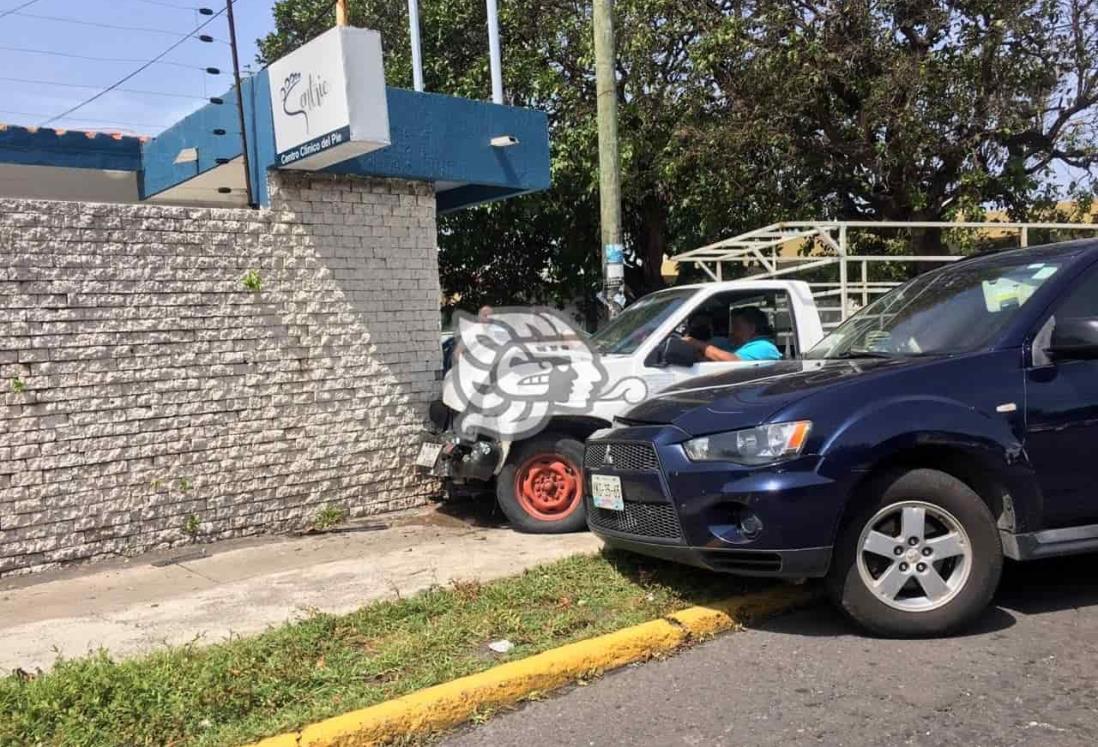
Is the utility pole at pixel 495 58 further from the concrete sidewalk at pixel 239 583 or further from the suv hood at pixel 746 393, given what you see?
the suv hood at pixel 746 393

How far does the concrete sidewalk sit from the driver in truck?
1.66 metres

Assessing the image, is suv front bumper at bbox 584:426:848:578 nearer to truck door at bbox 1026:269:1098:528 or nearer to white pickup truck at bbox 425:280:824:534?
truck door at bbox 1026:269:1098:528

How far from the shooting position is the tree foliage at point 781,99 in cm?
1270

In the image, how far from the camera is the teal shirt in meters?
7.03

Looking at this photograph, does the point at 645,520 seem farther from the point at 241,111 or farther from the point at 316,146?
the point at 241,111

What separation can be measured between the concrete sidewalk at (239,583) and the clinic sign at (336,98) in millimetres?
2963

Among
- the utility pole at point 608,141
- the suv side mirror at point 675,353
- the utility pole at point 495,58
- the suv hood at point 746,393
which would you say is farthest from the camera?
the utility pole at point 495,58

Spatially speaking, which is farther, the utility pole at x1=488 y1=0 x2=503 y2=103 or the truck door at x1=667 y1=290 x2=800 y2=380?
the utility pole at x1=488 y1=0 x2=503 y2=103

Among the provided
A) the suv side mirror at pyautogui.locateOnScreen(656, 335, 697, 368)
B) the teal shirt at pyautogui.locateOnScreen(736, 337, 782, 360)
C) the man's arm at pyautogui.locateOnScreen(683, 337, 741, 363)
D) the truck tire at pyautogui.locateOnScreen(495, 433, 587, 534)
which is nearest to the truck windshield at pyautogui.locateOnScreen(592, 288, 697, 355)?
the suv side mirror at pyautogui.locateOnScreen(656, 335, 697, 368)

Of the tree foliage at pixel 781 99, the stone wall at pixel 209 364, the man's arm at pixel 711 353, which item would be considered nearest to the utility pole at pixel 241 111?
the stone wall at pixel 209 364

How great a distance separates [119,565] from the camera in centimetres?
652

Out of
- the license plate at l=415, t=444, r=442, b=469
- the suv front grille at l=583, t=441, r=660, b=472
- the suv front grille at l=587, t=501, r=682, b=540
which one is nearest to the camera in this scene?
the suv front grille at l=587, t=501, r=682, b=540

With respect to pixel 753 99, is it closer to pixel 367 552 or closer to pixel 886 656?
pixel 367 552

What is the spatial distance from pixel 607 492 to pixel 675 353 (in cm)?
202
